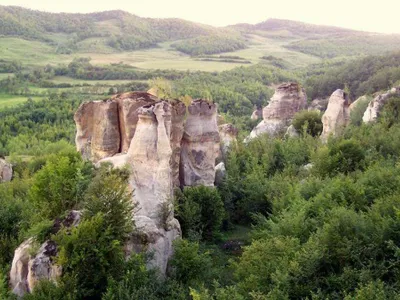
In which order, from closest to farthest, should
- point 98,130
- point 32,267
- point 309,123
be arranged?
point 32,267 → point 98,130 → point 309,123

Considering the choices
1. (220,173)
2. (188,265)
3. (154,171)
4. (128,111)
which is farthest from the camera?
(220,173)

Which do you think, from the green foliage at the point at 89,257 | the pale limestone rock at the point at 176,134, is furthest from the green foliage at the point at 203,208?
the green foliage at the point at 89,257

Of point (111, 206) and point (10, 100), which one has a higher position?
point (111, 206)

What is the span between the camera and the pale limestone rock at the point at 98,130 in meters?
28.5

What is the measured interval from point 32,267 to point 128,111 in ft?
43.6

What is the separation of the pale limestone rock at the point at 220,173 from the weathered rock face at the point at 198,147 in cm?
213

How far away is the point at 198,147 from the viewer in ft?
99.0

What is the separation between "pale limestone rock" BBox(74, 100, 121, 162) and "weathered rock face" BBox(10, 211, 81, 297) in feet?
39.2

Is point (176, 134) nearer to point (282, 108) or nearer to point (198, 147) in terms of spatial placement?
point (198, 147)

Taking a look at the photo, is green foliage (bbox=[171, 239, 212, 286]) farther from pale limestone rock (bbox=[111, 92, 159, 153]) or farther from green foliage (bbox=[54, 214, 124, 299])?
pale limestone rock (bbox=[111, 92, 159, 153])

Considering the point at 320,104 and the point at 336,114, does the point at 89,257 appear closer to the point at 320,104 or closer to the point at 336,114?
the point at 336,114

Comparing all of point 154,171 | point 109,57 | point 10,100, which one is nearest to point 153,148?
point 154,171

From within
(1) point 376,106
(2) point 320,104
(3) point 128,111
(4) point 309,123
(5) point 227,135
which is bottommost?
(2) point 320,104

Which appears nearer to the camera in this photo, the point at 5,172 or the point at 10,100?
the point at 5,172
